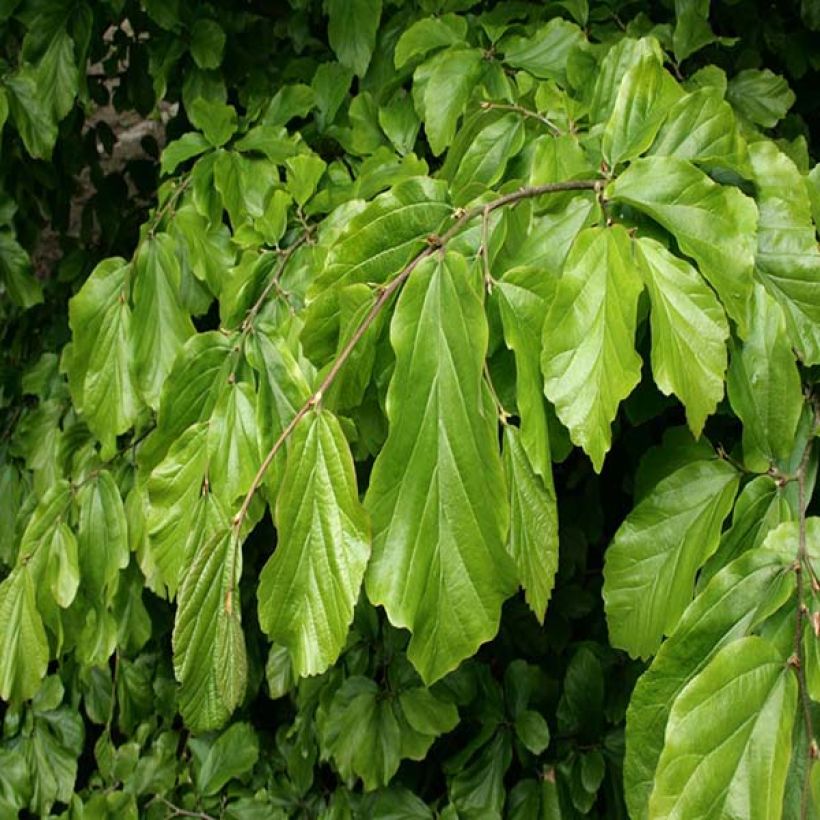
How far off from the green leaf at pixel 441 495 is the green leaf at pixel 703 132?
0.20m

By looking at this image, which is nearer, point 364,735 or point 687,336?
point 687,336

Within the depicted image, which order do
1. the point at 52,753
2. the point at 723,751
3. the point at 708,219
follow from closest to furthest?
the point at 723,751 → the point at 708,219 → the point at 52,753

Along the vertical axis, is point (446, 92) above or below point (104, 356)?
above

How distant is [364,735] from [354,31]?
0.81 metres

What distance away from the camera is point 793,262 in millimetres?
693

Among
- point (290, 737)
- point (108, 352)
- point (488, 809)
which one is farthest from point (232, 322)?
point (290, 737)

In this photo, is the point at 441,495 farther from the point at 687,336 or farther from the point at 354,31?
the point at 354,31

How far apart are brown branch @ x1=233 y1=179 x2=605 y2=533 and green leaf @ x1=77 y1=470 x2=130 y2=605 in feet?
1.57

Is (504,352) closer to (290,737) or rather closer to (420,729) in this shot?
(420,729)

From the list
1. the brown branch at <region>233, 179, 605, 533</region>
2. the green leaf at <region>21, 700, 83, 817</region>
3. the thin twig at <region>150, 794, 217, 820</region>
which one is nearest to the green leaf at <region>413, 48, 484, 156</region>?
the brown branch at <region>233, 179, 605, 533</region>

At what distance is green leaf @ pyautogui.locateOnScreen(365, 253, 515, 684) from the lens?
614 mm

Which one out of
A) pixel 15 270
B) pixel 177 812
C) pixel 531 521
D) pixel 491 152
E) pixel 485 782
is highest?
pixel 491 152

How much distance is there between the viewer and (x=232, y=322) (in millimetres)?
951

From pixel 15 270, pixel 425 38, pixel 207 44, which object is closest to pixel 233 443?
pixel 425 38
